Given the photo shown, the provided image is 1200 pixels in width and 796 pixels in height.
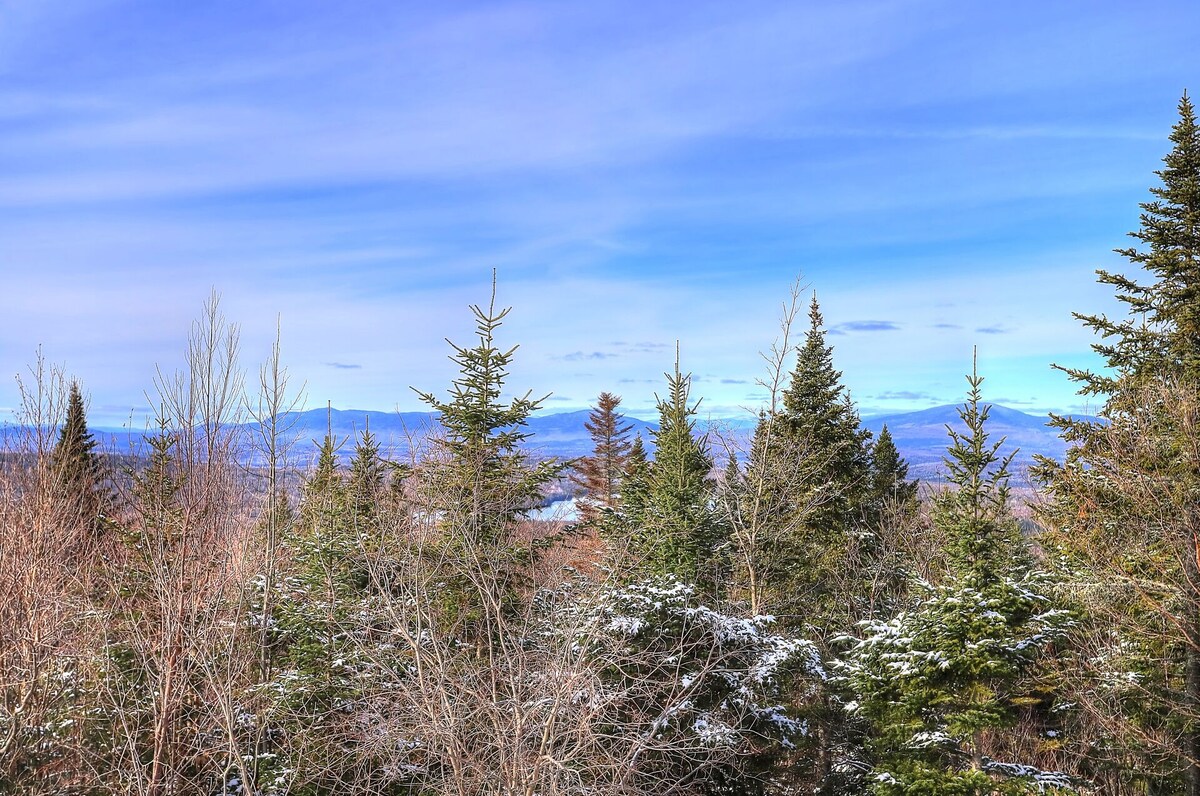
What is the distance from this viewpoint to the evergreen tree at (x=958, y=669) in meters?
13.4

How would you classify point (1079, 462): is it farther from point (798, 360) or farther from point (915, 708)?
point (798, 360)

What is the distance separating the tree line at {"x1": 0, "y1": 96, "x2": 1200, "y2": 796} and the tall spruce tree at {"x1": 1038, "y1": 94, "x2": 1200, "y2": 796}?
0.06m

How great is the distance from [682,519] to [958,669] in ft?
22.1

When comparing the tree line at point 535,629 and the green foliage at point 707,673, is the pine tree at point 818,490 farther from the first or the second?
the green foliage at point 707,673

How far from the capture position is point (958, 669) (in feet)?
44.7

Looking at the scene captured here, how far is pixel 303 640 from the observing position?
14664 mm

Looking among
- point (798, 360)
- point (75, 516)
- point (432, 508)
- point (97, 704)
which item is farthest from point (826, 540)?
point (75, 516)

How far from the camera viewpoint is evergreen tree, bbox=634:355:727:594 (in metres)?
18.1

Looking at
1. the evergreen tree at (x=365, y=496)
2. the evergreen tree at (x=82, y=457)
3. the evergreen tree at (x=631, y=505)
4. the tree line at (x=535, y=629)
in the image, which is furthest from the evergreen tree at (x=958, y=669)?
the evergreen tree at (x=82, y=457)

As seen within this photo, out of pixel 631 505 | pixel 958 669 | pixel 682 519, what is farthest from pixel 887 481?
pixel 958 669

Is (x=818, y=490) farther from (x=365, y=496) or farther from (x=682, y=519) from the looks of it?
(x=365, y=496)

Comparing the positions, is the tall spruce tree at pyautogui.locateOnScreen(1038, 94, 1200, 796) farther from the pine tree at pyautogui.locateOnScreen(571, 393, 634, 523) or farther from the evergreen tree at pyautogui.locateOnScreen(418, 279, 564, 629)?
the pine tree at pyautogui.locateOnScreen(571, 393, 634, 523)

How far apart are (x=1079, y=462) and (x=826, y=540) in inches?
373

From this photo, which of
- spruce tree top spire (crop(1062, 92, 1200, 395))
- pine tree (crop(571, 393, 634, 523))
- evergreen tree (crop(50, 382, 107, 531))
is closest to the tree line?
spruce tree top spire (crop(1062, 92, 1200, 395))
